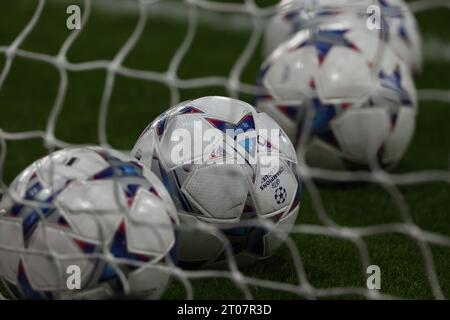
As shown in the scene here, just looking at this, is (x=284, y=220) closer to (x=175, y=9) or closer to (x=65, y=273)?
(x=65, y=273)

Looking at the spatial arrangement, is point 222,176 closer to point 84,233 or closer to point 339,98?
point 84,233

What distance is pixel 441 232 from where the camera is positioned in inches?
159

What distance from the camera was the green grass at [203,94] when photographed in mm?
3480

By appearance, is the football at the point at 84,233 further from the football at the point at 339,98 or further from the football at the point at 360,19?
the football at the point at 360,19

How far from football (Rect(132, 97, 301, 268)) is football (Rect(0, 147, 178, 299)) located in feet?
0.96

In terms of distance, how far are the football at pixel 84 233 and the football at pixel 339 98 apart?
60.9 inches

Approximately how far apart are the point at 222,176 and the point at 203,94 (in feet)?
9.91

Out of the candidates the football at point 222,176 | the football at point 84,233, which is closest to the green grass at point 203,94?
the football at point 222,176

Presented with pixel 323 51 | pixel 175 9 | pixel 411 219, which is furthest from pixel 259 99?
pixel 175 9

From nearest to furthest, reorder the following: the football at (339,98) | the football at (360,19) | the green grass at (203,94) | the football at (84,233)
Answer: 1. the football at (84,233)
2. the green grass at (203,94)
3. the football at (339,98)
4. the football at (360,19)

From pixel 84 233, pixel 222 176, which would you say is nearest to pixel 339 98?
pixel 222 176

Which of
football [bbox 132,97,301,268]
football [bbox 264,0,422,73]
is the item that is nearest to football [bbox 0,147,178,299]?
football [bbox 132,97,301,268]

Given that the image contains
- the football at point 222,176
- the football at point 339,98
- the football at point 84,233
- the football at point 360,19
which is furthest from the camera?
the football at point 360,19
